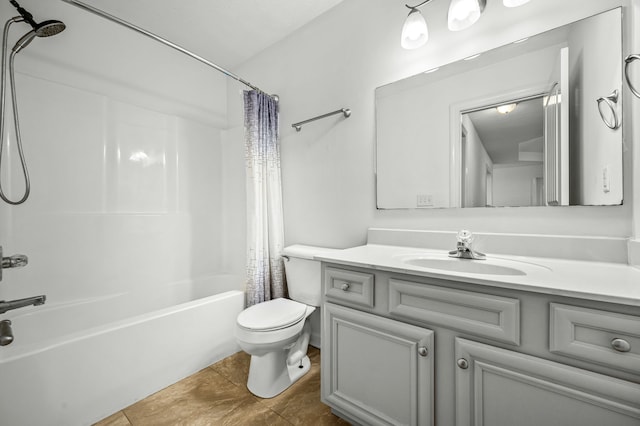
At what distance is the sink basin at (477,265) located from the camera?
100 centimetres

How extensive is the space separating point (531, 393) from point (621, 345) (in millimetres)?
255

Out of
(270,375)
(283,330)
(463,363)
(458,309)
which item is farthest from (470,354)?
(270,375)

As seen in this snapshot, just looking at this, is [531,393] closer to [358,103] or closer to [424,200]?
[424,200]

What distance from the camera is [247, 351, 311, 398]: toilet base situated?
147 centimetres

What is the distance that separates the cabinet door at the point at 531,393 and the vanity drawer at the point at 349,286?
0.35 meters

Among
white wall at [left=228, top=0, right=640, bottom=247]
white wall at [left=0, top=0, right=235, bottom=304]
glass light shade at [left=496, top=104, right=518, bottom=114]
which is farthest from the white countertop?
white wall at [left=0, top=0, right=235, bottom=304]

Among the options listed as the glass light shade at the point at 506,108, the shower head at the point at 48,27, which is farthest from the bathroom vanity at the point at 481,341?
the shower head at the point at 48,27

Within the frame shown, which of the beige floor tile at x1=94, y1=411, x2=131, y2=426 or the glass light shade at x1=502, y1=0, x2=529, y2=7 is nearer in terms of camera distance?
the glass light shade at x1=502, y1=0, x2=529, y2=7

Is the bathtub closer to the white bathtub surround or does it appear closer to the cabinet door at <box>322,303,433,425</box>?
the cabinet door at <box>322,303,433,425</box>

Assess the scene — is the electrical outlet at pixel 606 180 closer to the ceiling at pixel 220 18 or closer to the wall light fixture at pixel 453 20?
the wall light fixture at pixel 453 20

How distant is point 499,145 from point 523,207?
0.31 m

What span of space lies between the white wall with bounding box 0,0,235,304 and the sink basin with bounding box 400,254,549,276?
6.58 feet

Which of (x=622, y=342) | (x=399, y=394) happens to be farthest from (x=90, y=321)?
(x=622, y=342)

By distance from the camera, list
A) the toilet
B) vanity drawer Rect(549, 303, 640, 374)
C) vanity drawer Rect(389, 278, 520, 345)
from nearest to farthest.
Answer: vanity drawer Rect(549, 303, 640, 374) → vanity drawer Rect(389, 278, 520, 345) → the toilet
